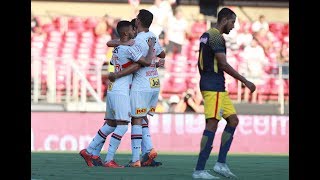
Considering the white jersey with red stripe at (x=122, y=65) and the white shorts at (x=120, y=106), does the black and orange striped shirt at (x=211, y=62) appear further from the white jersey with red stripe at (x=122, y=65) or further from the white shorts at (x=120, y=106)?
the white shorts at (x=120, y=106)

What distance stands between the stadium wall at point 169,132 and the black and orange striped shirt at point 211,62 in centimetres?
1043

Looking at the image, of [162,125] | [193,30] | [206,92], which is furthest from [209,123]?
[193,30]

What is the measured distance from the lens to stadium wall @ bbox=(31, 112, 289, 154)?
22188mm

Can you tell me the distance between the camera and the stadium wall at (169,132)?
72.8 ft

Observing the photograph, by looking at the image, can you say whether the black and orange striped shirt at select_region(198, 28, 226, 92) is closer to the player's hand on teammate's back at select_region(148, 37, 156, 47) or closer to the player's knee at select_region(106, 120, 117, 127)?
the player's hand on teammate's back at select_region(148, 37, 156, 47)

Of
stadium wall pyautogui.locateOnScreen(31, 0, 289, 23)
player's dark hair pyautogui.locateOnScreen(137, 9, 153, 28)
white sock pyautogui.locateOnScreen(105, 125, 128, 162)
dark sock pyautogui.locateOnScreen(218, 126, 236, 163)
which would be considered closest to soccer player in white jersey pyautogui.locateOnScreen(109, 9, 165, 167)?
player's dark hair pyautogui.locateOnScreen(137, 9, 153, 28)

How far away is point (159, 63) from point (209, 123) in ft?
9.58

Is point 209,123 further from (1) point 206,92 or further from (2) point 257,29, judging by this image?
(2) point 257,29

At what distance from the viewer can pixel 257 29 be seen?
28.1 m

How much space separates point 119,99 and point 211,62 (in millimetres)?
2228

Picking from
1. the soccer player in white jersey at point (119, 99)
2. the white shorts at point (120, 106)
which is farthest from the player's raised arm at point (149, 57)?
the white shorts at point (120, 106)

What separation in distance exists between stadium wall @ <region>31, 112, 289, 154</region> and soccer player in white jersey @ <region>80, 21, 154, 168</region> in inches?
319

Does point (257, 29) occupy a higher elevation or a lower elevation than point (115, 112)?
higher
